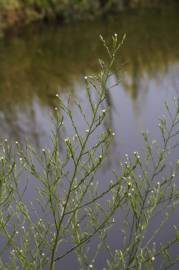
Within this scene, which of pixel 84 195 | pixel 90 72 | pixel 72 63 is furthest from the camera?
pixel 72 63

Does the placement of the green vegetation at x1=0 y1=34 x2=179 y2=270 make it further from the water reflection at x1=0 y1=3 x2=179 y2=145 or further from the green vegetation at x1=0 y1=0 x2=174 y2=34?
the green vegetation at x1=0 y1=0 x2=174 y2=34

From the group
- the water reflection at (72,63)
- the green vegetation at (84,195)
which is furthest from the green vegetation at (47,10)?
the green vegetation at (84,195)

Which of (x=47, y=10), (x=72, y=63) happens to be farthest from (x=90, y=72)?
(x=47, y=10)

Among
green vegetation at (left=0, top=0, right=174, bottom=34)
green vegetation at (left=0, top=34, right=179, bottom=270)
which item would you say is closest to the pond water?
green vegetation at (left=0, top=0, right=174, bottom=34)

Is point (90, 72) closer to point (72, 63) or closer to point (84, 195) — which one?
point (72, 63)

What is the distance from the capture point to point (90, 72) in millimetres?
11070

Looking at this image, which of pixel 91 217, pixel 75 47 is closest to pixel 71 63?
pixel 75 47

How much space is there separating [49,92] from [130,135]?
2.84 metres

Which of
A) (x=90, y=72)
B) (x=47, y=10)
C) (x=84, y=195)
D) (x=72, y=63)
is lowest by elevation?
(x=84, y=195)

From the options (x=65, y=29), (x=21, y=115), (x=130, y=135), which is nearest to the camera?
(x=130, y=135)

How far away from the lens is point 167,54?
475 inches

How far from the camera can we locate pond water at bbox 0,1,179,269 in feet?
28.0

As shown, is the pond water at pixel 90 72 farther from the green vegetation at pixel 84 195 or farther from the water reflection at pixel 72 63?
the green vegetation at pixel 84 195

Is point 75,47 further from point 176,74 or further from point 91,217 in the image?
point 91,217
